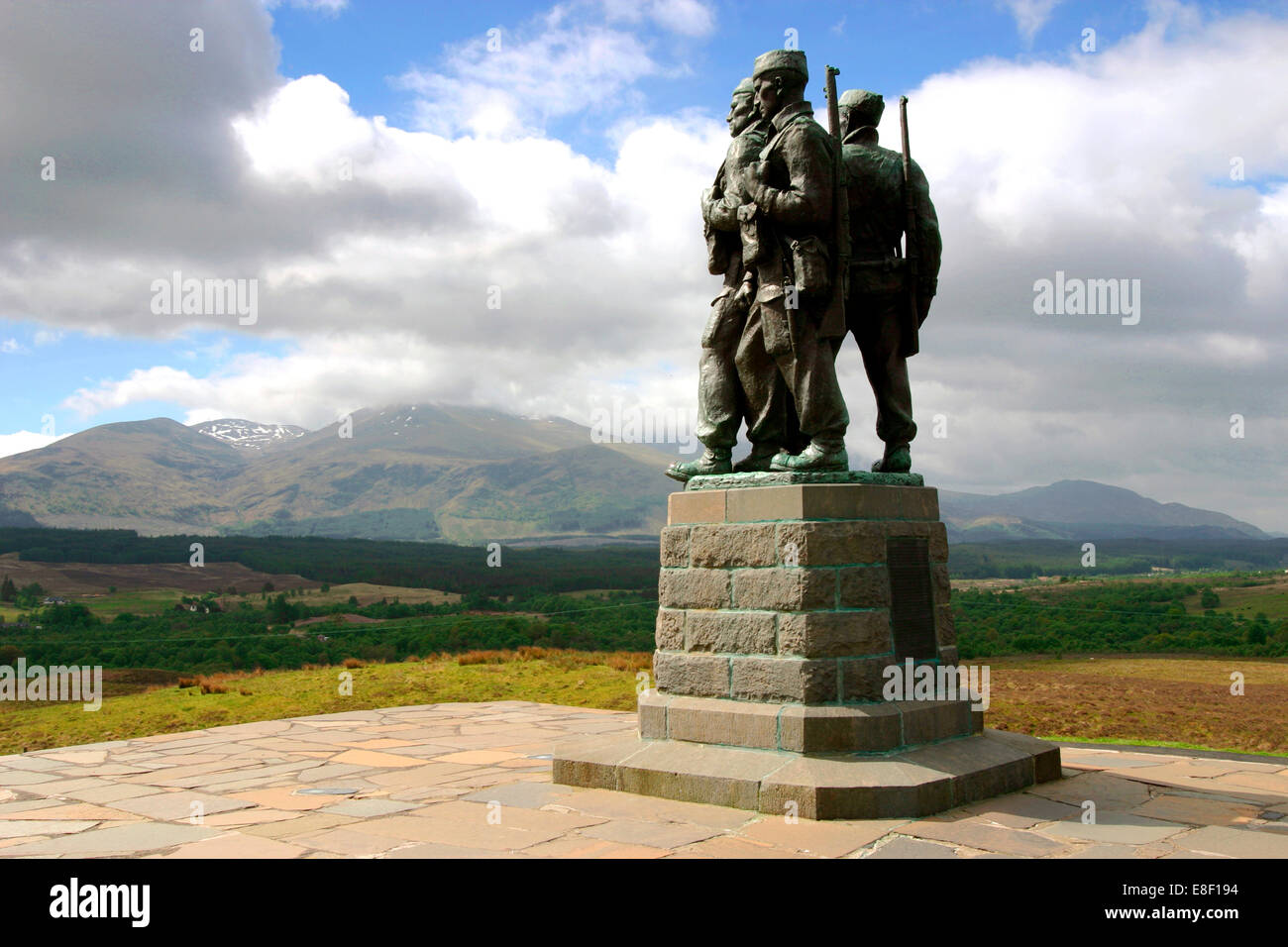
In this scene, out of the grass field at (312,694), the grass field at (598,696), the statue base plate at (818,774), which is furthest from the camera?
the grass field at (312,694)

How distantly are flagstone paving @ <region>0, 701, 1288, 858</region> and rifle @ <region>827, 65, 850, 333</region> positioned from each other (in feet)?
9.69

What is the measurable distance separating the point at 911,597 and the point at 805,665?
3.06 ft

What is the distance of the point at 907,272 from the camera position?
629 cm

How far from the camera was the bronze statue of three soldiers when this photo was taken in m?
5.84

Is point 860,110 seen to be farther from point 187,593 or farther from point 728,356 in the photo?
point 187,593

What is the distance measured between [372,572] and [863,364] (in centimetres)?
5068

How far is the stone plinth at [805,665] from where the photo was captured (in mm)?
5137

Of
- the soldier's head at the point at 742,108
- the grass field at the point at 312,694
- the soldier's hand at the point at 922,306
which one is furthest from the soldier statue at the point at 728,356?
the grass field at the point at 312,694

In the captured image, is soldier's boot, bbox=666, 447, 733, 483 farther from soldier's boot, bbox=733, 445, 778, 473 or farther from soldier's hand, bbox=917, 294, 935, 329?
soldier's hand, bbox=917, 294, 935, 329

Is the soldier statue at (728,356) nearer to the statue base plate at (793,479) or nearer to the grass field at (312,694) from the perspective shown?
the statue base plate at (793,479)

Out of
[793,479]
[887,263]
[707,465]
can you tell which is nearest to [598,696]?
[707,465]

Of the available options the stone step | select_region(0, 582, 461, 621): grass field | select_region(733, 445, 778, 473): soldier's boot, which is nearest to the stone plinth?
the stone step

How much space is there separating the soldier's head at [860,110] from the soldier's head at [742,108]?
25.0 inches

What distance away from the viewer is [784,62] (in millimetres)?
6055
